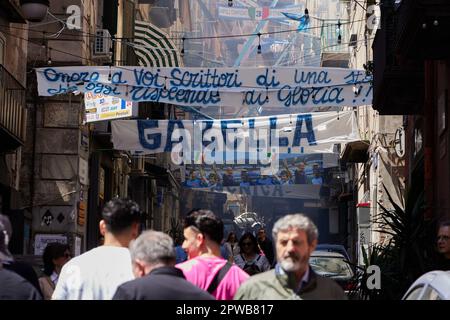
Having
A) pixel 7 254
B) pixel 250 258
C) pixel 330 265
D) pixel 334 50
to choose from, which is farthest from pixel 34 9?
pixel 334 50

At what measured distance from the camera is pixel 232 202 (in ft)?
302

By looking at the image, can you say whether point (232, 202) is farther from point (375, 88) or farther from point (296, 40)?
point (375, 88)

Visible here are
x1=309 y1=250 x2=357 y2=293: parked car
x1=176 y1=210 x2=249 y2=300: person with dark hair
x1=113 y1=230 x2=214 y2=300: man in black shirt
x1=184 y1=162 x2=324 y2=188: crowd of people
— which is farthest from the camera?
x1=184 y1=162 x2=324 y2=188: crowd of people

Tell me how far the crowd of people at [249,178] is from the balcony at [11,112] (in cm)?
1405

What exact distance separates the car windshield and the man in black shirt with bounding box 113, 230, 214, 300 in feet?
46.1

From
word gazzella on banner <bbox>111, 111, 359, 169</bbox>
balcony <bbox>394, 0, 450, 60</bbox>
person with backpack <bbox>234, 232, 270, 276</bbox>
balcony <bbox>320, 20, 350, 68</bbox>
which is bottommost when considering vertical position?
person with backpack <bbox>234, 232, 270, 276</bbox>

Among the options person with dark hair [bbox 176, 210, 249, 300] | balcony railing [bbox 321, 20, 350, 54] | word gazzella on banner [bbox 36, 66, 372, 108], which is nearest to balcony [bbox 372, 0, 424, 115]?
word gazzella on banner [bbox 36, 66, 372, 108]

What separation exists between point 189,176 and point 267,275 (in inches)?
1158

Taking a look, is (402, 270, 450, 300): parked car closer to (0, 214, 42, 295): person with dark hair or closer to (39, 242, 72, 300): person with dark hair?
(0, 214, 42, 295): person with dark hair

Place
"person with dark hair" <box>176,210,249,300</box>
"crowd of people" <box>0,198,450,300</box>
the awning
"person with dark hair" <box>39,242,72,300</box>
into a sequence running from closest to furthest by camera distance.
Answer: "crowd of people" <box>0,198,450,300</box> → "person with dark hair" <box>176,210,249,300</box> → "person with dark hair" <box>39,242,72,300</box> → the awning

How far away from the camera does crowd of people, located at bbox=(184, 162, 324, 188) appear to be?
113 feet

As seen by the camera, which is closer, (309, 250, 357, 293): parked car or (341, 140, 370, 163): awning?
(309, 250, 357, 293): parked car

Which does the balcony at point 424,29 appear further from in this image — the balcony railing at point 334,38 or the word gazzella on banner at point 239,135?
the balcony railing at point 334,38

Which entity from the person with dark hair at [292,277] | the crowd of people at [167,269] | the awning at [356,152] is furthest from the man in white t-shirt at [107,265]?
the awning at [356,152]
